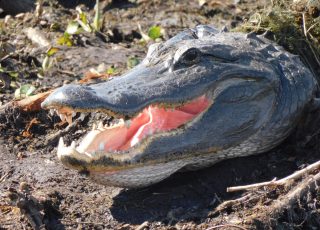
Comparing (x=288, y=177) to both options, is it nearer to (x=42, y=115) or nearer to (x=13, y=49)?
(x=42, y=115)

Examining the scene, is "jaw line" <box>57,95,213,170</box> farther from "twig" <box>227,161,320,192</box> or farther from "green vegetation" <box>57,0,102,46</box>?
"green vegetation" <box>57,0,102,46</box>

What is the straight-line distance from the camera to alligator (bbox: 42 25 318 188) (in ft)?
13.2

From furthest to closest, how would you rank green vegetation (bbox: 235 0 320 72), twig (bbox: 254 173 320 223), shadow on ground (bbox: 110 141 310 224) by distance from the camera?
green vegetation (bbox: 235 0 320 72) < shadow on ground (bbox: 110 141 310 224) < twig (bbox: 254 173 320 223)

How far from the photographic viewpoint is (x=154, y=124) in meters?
4.30

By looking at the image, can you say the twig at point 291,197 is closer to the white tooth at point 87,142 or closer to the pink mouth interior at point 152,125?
the pink mouth interior at point 152,125

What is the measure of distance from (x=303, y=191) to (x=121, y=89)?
106 centimetres

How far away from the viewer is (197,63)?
437 cm

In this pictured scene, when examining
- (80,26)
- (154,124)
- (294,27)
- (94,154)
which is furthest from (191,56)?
(80,26)

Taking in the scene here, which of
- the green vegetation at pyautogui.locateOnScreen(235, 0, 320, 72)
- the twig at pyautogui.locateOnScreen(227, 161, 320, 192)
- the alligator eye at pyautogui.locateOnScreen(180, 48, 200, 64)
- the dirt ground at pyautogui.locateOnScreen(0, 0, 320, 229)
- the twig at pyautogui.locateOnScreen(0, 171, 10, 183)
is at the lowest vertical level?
the twig at pyautogui.locateOnScreen(0, 171, 10, 183)

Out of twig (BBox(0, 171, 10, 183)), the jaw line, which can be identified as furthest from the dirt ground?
the jaw line

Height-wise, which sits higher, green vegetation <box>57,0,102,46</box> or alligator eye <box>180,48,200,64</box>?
alligator eye <box>180,48,200,64</box>

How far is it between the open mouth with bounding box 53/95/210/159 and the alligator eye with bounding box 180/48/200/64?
8.3 inches

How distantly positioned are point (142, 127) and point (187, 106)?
10.6 inches

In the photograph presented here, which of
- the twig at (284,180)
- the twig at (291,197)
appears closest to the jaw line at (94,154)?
the twig at (284,180)
